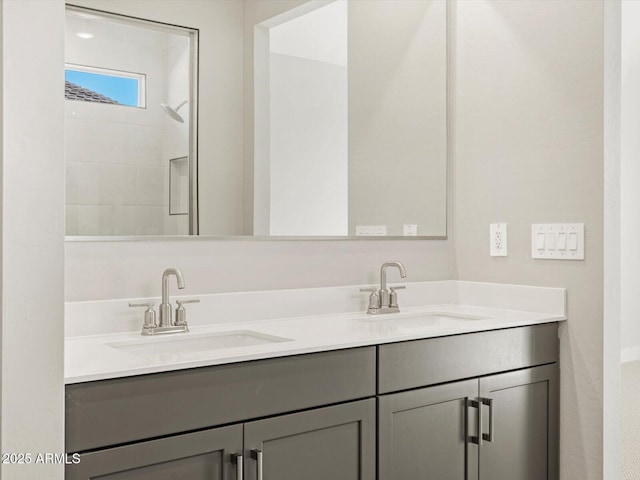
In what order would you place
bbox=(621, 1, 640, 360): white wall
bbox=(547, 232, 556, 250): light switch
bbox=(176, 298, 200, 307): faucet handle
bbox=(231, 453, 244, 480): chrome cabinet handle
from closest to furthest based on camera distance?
bbox=(231, 453, 244, 480): chrome cabinet handle, bbox=(176, 298, 200, 307): faucet handle, bbox=(547, 232, 556, 250): light switch, bbox=(621, 1, 640, 360): white wall

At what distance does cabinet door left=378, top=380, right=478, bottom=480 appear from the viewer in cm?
171

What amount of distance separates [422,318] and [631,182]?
3.38 metres

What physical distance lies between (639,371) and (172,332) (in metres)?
3.76

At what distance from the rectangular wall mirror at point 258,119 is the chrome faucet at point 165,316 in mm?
147

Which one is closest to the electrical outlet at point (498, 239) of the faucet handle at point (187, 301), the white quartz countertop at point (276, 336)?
the white quartz countertop at point (276, 336)

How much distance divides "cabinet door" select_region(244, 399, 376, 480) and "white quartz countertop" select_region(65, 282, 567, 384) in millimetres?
154

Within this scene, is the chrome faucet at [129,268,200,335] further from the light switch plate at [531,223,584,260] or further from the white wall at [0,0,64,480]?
the light switch plate at [531,223,584,260]

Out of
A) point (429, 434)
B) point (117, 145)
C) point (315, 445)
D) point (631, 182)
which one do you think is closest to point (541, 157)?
point (429, 434)

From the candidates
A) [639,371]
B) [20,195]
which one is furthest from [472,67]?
[639,371]

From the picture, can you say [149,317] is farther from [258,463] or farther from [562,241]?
[562,241]

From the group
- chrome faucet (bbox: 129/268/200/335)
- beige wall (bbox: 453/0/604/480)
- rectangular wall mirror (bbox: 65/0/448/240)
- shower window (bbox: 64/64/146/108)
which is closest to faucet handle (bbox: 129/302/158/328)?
chrome faucet (bbox: 129/268/200/335)

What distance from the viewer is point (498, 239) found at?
2340 mm

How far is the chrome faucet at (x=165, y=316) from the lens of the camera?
1.74 meters

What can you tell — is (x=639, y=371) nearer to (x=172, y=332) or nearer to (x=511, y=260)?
(x=511, y=260)
